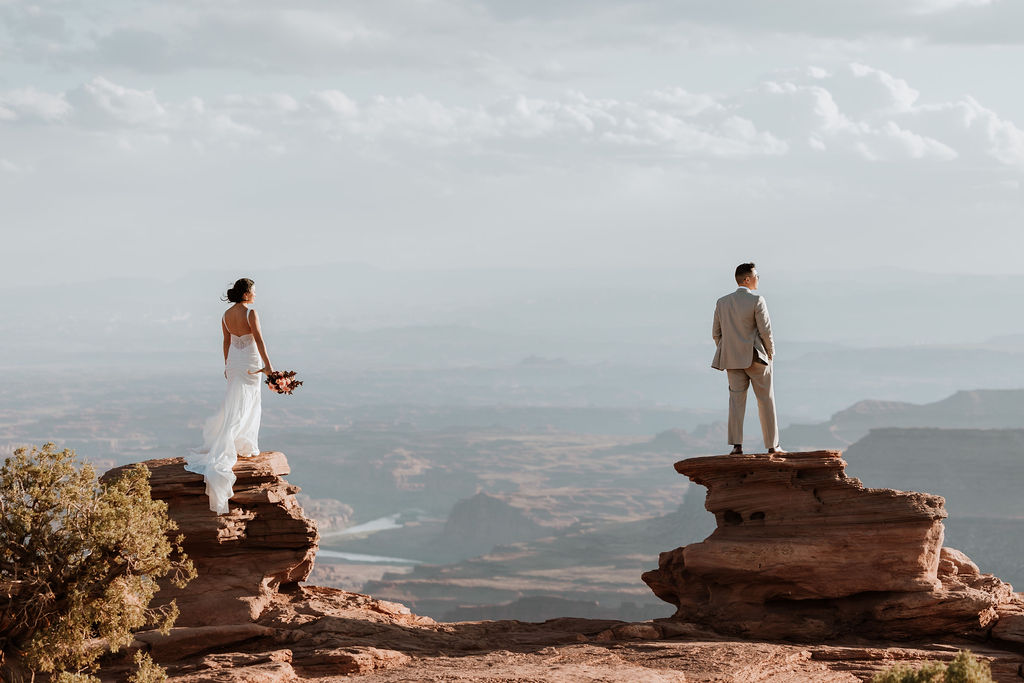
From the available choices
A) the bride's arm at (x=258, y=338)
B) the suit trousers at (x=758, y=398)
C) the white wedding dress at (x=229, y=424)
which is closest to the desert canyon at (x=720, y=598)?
the white wedding dress at (x=229, y=424)

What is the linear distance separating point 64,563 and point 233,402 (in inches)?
186

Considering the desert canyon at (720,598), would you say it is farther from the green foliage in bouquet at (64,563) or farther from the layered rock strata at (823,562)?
the green foliage in bouquet at (64,563)

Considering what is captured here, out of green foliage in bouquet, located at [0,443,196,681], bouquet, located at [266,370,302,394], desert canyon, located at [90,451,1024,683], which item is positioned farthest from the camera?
bouquet, located at [266,370,302,394]

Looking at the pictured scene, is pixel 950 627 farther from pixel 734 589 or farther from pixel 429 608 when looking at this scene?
pixel 429 608

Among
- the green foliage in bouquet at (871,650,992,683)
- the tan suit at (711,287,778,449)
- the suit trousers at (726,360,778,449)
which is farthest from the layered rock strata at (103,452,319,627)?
the green foliage in bouquet at (871,650,992,683)

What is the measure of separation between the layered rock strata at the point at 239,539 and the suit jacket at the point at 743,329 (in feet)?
29.0

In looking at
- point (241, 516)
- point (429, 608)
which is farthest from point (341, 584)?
point (241, 516)

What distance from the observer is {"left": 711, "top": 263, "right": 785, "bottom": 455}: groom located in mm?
20500

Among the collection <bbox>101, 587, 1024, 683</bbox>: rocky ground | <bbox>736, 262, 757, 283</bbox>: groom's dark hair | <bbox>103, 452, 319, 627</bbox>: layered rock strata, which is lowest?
<bbox>101, 587, 1024, 683</bbox>: rocky ground

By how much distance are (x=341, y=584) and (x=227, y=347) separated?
7126 inches

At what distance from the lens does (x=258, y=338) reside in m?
19.6

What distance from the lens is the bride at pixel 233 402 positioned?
19.6 meters

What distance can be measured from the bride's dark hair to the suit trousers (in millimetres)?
9262

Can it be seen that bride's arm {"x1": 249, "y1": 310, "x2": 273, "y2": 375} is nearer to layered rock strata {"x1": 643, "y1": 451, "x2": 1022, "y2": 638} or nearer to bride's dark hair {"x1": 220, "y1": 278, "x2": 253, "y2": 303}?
bride's dark hair {"x1": 220, "y1": 278, "x2": 253, "y2": 303}
